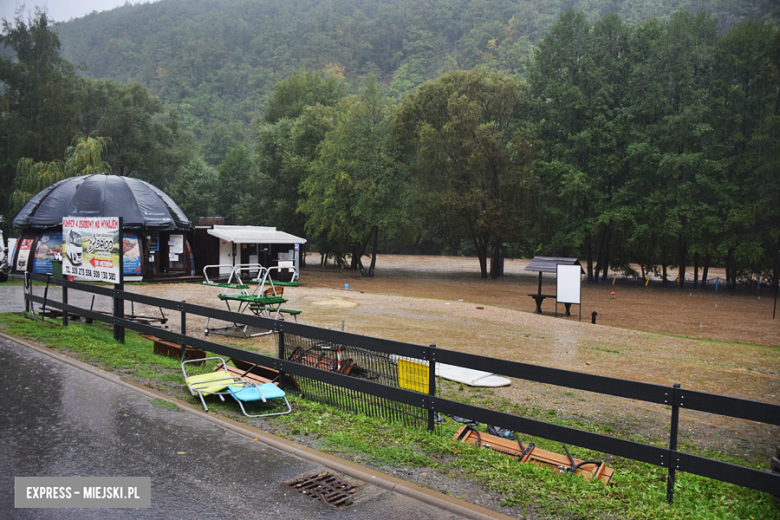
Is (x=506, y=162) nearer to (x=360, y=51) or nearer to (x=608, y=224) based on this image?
(x=608, y=224)

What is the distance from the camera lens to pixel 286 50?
573 ft

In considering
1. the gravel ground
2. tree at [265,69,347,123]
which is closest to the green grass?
the gravel ground

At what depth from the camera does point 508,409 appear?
7.67m

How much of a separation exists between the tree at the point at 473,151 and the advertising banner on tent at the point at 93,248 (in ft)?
99.6

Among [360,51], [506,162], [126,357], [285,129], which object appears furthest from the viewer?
[360,51]

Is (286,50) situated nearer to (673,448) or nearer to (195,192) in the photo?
(195,192)

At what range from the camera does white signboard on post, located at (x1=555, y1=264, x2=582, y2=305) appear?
20953 millimetres

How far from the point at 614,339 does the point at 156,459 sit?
13379 millimetres

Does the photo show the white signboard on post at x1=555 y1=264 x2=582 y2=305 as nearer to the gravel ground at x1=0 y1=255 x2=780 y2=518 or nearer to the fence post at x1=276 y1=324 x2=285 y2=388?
the gravel ground at x1=0 y1=255 x2=780 y2=518

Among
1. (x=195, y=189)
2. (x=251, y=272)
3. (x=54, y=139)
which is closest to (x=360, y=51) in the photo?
(x=195, y=189)

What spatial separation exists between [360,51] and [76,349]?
6970 inches

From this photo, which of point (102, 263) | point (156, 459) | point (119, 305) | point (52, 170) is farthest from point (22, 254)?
point (156, 459)

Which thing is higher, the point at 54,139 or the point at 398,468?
the point at 54,139

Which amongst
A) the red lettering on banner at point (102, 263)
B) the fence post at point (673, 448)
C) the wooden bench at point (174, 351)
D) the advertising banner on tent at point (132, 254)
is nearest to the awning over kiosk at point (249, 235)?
the advertising banner on tent at point (132, 254)
